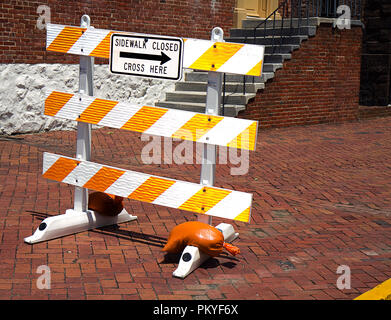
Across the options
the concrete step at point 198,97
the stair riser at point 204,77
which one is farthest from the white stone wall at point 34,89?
the stair riser at point 204,77

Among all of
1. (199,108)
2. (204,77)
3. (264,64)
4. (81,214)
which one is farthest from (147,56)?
(204,77)

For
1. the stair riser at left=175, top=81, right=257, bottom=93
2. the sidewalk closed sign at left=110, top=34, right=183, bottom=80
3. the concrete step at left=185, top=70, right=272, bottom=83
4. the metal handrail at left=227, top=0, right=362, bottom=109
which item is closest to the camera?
the sidewalk closed sign at left=110, top=34, right=183, bottom=80

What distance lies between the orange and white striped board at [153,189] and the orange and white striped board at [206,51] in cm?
98

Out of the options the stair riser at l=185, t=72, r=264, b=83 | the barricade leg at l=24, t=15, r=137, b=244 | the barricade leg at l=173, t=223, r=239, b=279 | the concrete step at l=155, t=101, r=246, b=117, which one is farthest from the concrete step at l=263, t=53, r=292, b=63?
the barricade leg at l=173, t=223, r=239, b=279

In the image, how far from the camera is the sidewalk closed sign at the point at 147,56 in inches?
197

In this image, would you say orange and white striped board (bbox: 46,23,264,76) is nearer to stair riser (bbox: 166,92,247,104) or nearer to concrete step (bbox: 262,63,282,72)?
stair riser (bbox: 166,92,247,104)

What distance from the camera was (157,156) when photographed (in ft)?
31.0

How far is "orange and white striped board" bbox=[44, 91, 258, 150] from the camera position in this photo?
15.8 ft

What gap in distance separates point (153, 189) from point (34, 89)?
21.0 ft

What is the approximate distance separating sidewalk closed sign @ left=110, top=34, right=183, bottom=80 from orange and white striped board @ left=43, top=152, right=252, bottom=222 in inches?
34.6

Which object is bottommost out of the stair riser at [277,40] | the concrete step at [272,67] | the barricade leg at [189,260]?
the barricade leg at [189,260]

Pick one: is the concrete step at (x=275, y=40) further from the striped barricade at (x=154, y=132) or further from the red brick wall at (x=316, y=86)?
the striped barricade at (x=154, y=132)

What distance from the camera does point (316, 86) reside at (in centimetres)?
1399
